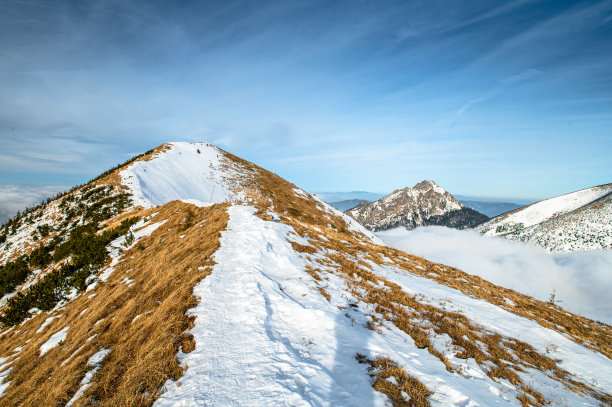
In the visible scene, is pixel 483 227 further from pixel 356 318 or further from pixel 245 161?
pixel 356 318

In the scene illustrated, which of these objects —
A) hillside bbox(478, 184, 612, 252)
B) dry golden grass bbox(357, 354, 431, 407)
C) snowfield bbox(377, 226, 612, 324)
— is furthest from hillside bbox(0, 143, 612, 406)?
hillside bbox(478, 184, 612, 252)

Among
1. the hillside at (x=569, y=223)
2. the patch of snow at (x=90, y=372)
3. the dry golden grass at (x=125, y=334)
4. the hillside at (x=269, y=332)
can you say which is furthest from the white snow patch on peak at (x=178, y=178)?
the hillside at (x=569, y=223)

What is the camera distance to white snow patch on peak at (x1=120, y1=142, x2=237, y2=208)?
114 ft

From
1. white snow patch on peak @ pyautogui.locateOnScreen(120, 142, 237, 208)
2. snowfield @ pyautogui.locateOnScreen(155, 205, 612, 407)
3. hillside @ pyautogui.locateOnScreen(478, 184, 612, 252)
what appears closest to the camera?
snowfield @ pyautogui.locateOnScreen(155, 205, 612, 407)

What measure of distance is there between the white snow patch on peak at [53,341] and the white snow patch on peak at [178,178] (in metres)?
22.8

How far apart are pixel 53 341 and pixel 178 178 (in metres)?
37.4

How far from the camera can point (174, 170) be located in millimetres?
43625

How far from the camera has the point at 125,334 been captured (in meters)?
6.26

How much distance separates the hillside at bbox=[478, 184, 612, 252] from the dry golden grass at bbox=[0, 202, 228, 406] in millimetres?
165043

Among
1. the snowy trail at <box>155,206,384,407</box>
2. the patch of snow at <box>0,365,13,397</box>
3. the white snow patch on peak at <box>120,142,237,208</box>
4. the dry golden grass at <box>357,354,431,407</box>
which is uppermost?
the white snow patch on peak at <box>120,142,237,208</box>

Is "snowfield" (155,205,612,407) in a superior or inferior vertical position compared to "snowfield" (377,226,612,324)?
superior

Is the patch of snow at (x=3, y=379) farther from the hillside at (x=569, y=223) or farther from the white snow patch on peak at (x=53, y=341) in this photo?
the hillside at (x=569, y=223)

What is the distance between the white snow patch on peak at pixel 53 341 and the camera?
8.01 metres

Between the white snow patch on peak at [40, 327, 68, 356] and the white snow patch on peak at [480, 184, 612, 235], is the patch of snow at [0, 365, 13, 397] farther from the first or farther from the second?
the white snow patch on peak at [480, 184, 612, 235]
